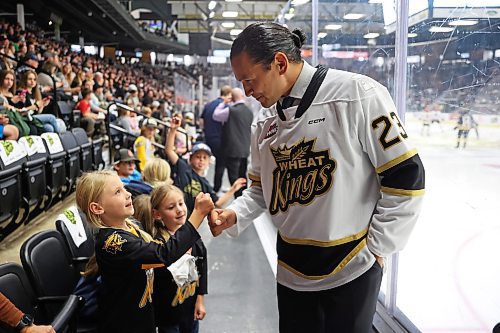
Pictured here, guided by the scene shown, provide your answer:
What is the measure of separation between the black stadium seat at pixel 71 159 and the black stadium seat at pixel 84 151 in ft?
0.41

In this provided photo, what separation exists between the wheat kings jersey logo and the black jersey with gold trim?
0.36 metres

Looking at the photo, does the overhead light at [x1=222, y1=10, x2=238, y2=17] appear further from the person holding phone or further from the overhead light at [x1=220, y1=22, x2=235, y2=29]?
the person holding phone

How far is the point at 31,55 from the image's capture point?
7863mm

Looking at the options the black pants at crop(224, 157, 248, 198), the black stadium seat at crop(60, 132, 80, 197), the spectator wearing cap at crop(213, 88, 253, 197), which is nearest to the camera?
the black stadium seat at crop(60, 132, 80, 197)

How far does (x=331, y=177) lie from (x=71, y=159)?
11.8 ft

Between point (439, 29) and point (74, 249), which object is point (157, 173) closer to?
point (74, 249)

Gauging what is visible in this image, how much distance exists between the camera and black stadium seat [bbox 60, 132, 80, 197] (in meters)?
4.31

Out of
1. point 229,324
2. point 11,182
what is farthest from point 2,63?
point 229,324

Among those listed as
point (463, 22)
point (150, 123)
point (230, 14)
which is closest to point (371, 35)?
point (463, 22)

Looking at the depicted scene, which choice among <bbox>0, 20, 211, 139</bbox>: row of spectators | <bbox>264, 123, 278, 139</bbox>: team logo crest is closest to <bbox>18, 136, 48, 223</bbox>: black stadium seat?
<bbox>0, 20, 211, 139</bbox>: row of spectators

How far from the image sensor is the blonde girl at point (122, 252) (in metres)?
1.57

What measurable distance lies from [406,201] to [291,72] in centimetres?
46

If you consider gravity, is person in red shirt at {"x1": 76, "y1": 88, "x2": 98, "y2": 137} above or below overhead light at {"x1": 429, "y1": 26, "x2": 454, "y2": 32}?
below

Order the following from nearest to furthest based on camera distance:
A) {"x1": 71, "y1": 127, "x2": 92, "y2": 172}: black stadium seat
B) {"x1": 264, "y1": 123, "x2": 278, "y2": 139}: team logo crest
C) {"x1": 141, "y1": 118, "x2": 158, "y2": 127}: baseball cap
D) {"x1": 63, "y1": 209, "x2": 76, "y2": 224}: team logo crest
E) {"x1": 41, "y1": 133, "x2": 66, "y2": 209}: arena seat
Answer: {"x1": 264, "y1": 123, "x2": 278, "y2": 139}: team logo crest → {"x1": 63, "y1": 209, "x2": 76, "y2": 224}: team logo crest → {"x1": 41, "y1": 133, "x2": 66, "y2": 209}: arena seat → {"x1": 71, "y1": 127, "x2": 92, "y2": 172}: black stadium seat → {"x1": 141, "y1": 118, "x2": 158, "y2": 127}: baseball cap
